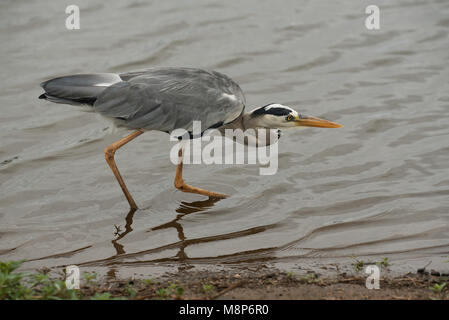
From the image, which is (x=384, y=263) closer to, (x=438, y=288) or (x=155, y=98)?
(x=438, y=288)

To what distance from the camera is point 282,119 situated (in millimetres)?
7383

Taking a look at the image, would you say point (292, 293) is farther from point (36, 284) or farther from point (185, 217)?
point (185, 217)

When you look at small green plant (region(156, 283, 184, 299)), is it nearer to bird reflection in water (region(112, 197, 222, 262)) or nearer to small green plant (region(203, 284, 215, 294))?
small green plant (region(203, 284, 215, 294))

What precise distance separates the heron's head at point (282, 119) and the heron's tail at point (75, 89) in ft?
5.76

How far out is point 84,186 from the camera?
7379 millimetres

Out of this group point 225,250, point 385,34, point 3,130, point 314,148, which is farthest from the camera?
point 385,34

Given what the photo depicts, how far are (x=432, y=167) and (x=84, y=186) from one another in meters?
4.01

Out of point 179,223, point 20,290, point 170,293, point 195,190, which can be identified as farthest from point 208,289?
point 195,190

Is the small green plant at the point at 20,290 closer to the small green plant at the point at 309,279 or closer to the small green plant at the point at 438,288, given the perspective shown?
the small green plant at the point at 309,279

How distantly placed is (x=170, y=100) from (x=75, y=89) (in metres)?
0.99

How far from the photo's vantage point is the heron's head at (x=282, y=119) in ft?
24.1

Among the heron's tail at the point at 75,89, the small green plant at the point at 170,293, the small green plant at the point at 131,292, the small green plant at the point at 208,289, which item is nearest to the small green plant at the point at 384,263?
the small green plant at the point at 208,289

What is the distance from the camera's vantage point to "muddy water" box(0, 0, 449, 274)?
20.1 feet
